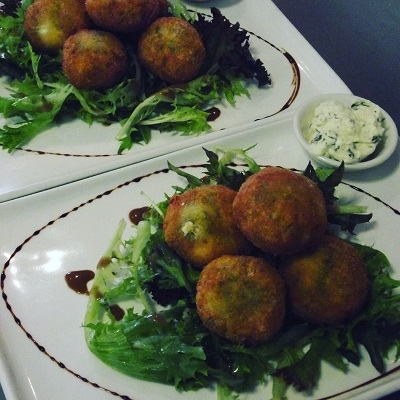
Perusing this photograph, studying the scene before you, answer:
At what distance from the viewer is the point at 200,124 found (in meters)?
2.51

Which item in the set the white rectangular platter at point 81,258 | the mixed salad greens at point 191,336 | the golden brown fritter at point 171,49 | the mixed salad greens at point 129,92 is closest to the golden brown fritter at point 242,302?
the mixed salad greens at point 191,336

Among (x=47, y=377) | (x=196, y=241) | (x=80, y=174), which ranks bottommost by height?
(x=47, y=377)

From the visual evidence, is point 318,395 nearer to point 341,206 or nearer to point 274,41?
point 341,206

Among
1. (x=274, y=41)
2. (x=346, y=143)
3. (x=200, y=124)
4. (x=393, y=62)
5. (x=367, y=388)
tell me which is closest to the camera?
(x=367, y=388)

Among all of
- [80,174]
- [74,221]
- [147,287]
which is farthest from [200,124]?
[147,287]

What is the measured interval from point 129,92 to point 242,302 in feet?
4.41

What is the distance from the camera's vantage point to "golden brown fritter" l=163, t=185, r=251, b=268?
1.71m

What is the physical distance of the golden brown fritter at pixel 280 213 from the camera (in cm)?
164

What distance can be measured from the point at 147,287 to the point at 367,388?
74 centimetres

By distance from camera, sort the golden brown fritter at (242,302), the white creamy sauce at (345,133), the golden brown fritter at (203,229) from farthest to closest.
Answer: the white creamy sauce at (345,133) → the golden brown fritter at (203,229) → the golden brown fritter at (242,302)

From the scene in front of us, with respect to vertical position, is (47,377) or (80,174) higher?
(80,174)

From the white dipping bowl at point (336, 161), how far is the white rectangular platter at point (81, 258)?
3.4 inches

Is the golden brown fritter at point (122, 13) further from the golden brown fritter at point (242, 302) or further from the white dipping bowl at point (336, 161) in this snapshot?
the golden brown fritter at point (242, 302)

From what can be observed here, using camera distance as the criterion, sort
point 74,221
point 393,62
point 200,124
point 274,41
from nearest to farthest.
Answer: point 74,221 < point 200,124 < point 274,41 < point 393,62
